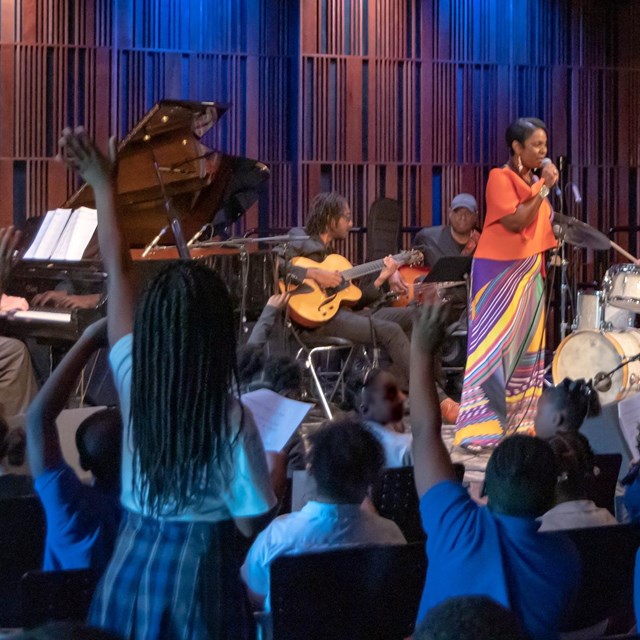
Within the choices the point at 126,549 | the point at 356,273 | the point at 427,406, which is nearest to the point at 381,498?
the point at 427,406

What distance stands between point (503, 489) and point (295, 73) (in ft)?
24.4

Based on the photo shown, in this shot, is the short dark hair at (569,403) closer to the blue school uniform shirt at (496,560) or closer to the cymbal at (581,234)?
the blue school uniform shirt at (496,560)

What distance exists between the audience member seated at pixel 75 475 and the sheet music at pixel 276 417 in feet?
1.28

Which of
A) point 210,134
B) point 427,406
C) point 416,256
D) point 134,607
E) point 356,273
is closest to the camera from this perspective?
point 134,607

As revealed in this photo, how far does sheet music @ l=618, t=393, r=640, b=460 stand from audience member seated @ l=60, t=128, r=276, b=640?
6.10 ft

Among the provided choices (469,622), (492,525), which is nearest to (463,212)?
(492,525)

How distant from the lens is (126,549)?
184 centimetres

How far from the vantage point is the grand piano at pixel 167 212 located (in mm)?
5454

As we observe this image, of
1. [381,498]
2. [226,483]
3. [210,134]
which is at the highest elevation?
[210,134]

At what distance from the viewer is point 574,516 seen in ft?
9.01

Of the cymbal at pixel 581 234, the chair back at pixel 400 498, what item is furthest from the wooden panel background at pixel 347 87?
the chair back at pixel 400 498

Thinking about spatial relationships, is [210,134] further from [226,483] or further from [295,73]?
[226,483]

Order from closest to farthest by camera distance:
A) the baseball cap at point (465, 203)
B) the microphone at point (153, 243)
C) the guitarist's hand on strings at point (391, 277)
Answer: the microphone at point (153, 243)
the guitarist's hand on strings at point (391, 277)
the baseball cap at point (465, 203)

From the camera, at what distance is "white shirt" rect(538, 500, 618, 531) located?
2738mm
